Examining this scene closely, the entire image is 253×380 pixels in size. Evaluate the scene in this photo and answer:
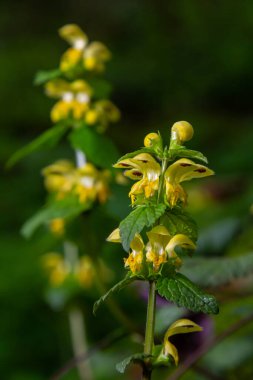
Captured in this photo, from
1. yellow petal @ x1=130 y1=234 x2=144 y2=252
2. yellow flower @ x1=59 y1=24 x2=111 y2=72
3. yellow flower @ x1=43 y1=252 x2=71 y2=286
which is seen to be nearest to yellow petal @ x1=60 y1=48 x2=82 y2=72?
yellow flower @ x1=59 y1=24 x2=111 y2=72

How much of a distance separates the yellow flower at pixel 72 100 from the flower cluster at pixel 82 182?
80mm

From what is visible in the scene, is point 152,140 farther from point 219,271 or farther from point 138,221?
point 219,271

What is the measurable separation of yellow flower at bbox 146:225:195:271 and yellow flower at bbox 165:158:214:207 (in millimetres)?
31

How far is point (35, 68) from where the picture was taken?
355 cm

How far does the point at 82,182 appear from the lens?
1.02 meters

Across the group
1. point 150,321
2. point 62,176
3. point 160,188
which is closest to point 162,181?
point 160,188

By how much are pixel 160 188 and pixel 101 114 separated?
420mm

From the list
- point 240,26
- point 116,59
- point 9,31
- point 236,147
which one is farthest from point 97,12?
point 236,147

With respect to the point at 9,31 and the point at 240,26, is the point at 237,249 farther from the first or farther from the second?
the point at 9,31

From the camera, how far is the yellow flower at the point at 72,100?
1.01 metres

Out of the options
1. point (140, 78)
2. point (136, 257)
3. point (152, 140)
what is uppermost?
point (140, 78)

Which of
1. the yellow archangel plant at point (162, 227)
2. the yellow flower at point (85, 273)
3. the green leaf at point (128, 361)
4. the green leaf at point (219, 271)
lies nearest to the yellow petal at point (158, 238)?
the yellow archangel plant at point (162, 227)

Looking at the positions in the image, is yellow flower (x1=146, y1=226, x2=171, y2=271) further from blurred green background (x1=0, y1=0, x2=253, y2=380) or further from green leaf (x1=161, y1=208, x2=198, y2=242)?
blurred green background (x1=0, y1=0, x2=253, y2=380)

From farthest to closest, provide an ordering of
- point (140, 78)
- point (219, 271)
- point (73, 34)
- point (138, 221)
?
point (140, 78) < point (73, 34) < point (219, 271) < point (138, 221)
